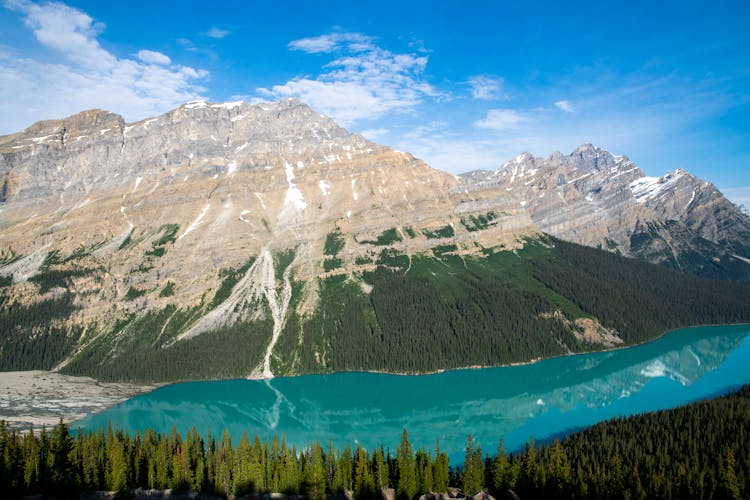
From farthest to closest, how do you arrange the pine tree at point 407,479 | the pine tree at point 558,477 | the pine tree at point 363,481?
the pine tree at point 363,481 < the pine tree at point 407,479 < the pine tree at point 558,477

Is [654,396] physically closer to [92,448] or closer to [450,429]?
[450,429]

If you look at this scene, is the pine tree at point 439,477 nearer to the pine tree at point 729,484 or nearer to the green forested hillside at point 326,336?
the pine tree at point 729,484

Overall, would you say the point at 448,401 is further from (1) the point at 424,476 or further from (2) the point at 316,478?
(2) the point at 316,478

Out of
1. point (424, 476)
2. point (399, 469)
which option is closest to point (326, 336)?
point (399, 469)

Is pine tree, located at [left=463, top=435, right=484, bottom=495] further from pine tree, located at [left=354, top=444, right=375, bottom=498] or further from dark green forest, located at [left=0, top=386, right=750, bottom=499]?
pine tree, located at [left=354, top=444, right=375, bottom=498]

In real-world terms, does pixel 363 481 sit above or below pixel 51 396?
below

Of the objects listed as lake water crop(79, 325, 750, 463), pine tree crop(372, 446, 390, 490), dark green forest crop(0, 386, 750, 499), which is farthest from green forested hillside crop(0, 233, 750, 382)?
pine tree crop(372, 446, 390, 490)

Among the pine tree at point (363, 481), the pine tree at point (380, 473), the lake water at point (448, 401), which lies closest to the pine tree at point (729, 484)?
the lake water at point (448, 401)

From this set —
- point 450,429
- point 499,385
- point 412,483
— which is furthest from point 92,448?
point 499,385
